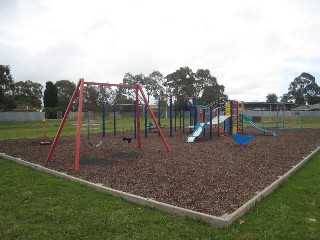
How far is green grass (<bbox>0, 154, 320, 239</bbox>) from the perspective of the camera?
404cm

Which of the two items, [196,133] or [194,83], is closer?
[196,133]

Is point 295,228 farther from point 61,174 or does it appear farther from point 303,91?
point 303,91

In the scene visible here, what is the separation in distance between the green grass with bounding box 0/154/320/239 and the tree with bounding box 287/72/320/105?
360 feet

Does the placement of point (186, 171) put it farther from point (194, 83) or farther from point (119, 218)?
point (194, 83)

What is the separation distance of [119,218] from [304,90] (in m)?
118

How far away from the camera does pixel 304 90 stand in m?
108

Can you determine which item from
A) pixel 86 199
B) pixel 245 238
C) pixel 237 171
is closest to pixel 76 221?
pixel 86 199

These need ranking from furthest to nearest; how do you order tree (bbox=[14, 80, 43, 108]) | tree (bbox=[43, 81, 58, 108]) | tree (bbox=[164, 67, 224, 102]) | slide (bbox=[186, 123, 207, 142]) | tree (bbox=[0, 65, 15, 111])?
tree (bbox=[14, 80, 43, 108]), tree (bbox=[164, 67, 224, 102]), tree (bbox=[43, 81, 58, 108]), tree (bbox=[0, 65, 15, 111]), slide (bbox=[186, 123, 207, 142])

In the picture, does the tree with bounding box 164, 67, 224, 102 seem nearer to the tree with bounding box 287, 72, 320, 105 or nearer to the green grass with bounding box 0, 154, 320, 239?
the tree with bounding box 287, 72, 320, 105

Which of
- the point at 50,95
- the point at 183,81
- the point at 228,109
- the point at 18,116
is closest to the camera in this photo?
the point at 228,109

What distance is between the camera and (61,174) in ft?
23.8

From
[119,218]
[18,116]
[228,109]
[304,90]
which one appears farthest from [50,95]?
[304,90]

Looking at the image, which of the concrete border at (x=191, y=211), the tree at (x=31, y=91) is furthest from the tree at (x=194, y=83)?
the concrete border at (x=191, y=211)

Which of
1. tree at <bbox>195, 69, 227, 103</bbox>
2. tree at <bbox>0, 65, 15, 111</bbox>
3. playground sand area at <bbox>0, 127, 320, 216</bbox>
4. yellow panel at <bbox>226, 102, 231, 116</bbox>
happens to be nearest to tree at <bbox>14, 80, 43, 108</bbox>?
tree at <bbox>0, 65, 15, 111</bbox>
